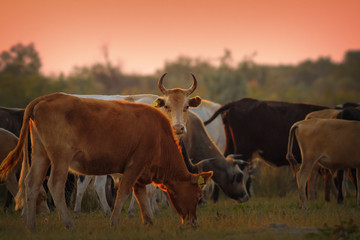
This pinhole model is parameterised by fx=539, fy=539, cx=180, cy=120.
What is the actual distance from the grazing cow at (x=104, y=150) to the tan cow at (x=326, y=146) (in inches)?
117

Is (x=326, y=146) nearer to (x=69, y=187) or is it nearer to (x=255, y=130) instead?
(x=255, y=130)

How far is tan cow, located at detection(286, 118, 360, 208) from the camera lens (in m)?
10.6

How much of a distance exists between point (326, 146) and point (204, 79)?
44182 mm

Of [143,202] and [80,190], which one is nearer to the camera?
[143,202]

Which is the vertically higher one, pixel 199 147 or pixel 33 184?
pixel 199 147

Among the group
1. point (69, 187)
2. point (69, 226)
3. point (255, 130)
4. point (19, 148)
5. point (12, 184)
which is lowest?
point (69, 226)

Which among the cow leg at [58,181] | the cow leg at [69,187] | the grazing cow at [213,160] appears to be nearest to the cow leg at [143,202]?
the cow leg at [58,181]

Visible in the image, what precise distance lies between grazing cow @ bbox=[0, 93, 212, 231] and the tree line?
8.73 m

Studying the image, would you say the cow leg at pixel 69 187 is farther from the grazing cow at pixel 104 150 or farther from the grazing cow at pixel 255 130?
the grazing cow at pixel 255 130

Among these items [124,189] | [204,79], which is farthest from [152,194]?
[204,79]

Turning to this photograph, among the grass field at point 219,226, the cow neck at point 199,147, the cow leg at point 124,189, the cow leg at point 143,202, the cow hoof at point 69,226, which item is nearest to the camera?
the grass field at point 219,226

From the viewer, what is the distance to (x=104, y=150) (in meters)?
7.75

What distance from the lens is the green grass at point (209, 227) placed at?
7.13 meters

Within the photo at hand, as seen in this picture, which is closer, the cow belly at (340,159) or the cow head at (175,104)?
the cow belly at (340,159)
